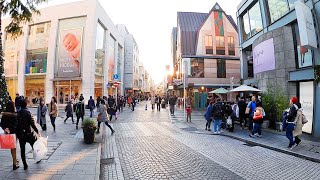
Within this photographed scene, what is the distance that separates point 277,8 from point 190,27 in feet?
70.9

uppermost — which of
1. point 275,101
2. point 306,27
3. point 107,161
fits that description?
point 306,27

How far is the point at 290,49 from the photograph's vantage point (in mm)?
12922

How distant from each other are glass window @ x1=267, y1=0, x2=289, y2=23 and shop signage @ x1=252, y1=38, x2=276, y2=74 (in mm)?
1501

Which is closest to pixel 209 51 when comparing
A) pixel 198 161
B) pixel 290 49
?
pixel 290 49

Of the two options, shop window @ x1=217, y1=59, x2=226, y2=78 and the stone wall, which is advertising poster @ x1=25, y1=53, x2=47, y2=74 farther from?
the stone wall

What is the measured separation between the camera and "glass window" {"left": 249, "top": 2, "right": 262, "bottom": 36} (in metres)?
17.4

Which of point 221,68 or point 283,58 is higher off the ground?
point 221,68

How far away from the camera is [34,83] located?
30078mm

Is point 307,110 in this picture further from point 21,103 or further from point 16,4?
point 16,4

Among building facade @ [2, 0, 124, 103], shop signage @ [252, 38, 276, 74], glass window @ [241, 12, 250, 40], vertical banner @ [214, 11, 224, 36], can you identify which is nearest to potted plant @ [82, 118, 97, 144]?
shop signage @ [252, 38, 276, 74]

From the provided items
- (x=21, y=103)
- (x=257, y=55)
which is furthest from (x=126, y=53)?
(x=21, y=103)

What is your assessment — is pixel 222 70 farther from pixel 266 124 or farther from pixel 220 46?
pixel 266 124

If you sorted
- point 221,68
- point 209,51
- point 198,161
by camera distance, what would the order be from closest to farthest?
point 198,161 < point 209,51 < point 221,68

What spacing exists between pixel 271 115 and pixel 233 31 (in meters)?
25.9
